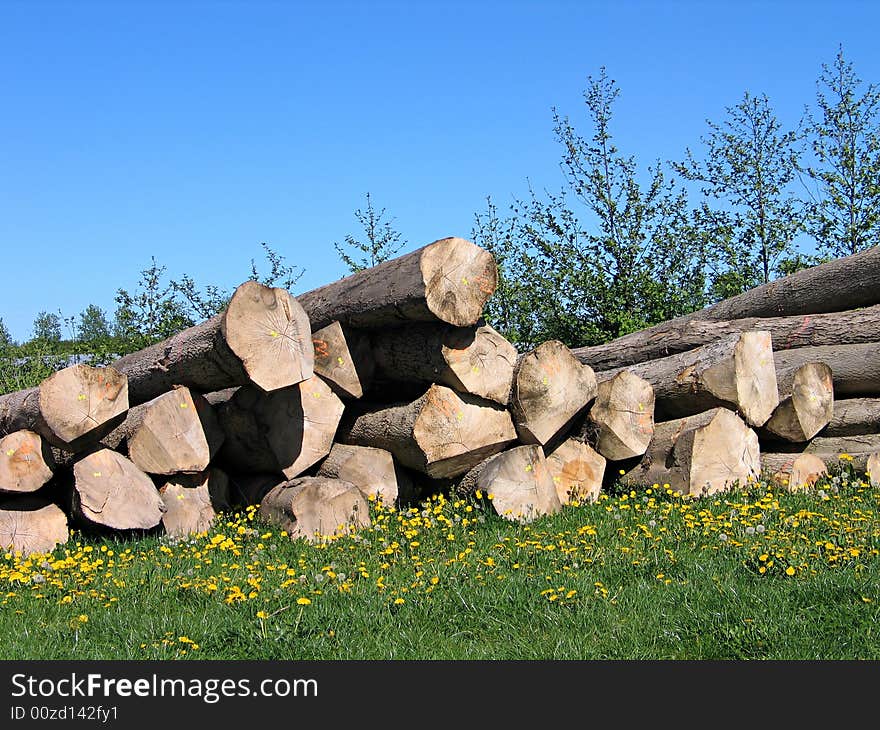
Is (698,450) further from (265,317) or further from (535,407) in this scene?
(265,317)

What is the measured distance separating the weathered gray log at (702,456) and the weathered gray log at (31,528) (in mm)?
4516

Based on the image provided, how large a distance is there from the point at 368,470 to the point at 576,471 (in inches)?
67.2

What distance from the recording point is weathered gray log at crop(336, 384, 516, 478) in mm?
6902

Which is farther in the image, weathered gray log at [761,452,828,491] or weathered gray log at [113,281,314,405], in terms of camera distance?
weathered gray log at [761,452,828,491]

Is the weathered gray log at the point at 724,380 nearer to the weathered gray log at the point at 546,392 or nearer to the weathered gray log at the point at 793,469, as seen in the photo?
the weathered gray log at the point at 793,469

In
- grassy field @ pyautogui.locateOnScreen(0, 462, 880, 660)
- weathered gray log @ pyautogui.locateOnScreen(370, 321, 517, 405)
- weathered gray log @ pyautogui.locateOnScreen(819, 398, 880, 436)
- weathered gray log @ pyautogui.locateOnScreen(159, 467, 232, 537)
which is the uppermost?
weathered gray log @ pyautogui.locateOnScreen(370, 321, 517, 405)

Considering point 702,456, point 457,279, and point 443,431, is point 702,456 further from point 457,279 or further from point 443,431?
point 457,279

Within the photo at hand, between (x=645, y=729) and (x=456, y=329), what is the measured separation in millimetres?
3716

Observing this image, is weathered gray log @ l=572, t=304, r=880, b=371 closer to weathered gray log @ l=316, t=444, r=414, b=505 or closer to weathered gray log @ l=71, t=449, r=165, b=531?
weathered gray log @ l=316, t=444, r=414, b=505

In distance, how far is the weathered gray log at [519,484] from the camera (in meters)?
6.73

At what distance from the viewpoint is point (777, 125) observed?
16.7 meters

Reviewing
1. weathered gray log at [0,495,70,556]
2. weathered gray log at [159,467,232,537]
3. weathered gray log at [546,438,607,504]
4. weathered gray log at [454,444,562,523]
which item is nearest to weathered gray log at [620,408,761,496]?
weathered gray log at [546,438,607,504]

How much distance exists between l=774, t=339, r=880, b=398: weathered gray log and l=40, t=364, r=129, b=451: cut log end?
5859mm

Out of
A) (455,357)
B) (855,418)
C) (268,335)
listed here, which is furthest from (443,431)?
(855,418)
